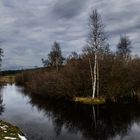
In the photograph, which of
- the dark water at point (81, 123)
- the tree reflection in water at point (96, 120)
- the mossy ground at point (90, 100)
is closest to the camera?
the dark water at point (81, 123)

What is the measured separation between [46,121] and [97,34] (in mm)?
17775

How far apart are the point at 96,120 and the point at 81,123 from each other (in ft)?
5.56

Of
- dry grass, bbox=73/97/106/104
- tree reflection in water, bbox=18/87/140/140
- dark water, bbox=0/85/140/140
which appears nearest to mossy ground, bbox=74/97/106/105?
dry grass, bbox=73/97/106/104

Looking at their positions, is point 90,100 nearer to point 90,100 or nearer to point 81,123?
point 90,100

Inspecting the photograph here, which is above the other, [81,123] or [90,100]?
[90,100]

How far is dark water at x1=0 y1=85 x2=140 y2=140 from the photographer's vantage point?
19605mm

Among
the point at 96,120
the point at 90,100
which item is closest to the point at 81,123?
the point at 96,120

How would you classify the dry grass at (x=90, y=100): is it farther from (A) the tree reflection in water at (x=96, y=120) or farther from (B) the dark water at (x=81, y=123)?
(B) the dark water at (x=81, y=123)

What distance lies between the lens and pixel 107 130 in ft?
69.6

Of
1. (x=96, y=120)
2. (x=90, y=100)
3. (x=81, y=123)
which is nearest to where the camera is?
(x=81, y=123)

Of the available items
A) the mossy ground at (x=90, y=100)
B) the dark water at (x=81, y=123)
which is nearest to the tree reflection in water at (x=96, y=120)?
the dark water at (x=81, y=123)

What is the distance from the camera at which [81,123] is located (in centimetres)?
2408

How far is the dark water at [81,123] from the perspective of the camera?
64.3ft

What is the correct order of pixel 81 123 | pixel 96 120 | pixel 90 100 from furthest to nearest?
1. pixel 90 100
2. pixel 96 120
3. pixel 81 123
